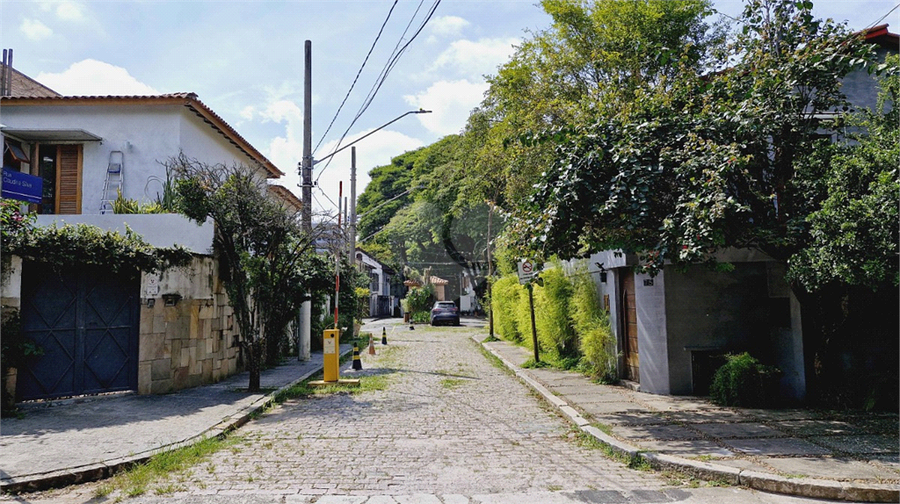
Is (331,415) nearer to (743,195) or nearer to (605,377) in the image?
(605,377)

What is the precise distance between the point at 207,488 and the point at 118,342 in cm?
595

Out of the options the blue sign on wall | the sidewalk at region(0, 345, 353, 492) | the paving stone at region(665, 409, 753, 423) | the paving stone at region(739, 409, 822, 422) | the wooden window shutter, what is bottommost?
the paving stone at region(665, 409, 753, 423)

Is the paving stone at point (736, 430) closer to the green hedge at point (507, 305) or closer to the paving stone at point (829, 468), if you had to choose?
the paving stone at point (829, 468)

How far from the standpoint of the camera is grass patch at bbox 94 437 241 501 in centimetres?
595

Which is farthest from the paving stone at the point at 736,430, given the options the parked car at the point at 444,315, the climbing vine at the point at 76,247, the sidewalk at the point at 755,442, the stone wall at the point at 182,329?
the parked car at the point at 444,315

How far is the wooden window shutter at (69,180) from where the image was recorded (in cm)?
1603

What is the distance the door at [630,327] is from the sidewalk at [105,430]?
6935mm

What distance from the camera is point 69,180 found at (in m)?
16.2

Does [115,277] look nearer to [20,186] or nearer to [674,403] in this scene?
[20,186]

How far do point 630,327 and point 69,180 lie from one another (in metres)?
14.7

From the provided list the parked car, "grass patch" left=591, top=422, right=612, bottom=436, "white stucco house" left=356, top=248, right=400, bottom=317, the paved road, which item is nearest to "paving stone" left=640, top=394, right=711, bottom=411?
"grass patch" left=591, top=422, right=612, bottom=436

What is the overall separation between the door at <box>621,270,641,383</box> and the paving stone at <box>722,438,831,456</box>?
4.42 m

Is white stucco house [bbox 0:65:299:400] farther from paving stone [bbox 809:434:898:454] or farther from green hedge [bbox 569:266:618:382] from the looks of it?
paving stone [bbox 809:434:898:454]

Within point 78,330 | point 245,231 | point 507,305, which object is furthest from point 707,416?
point 507,305
